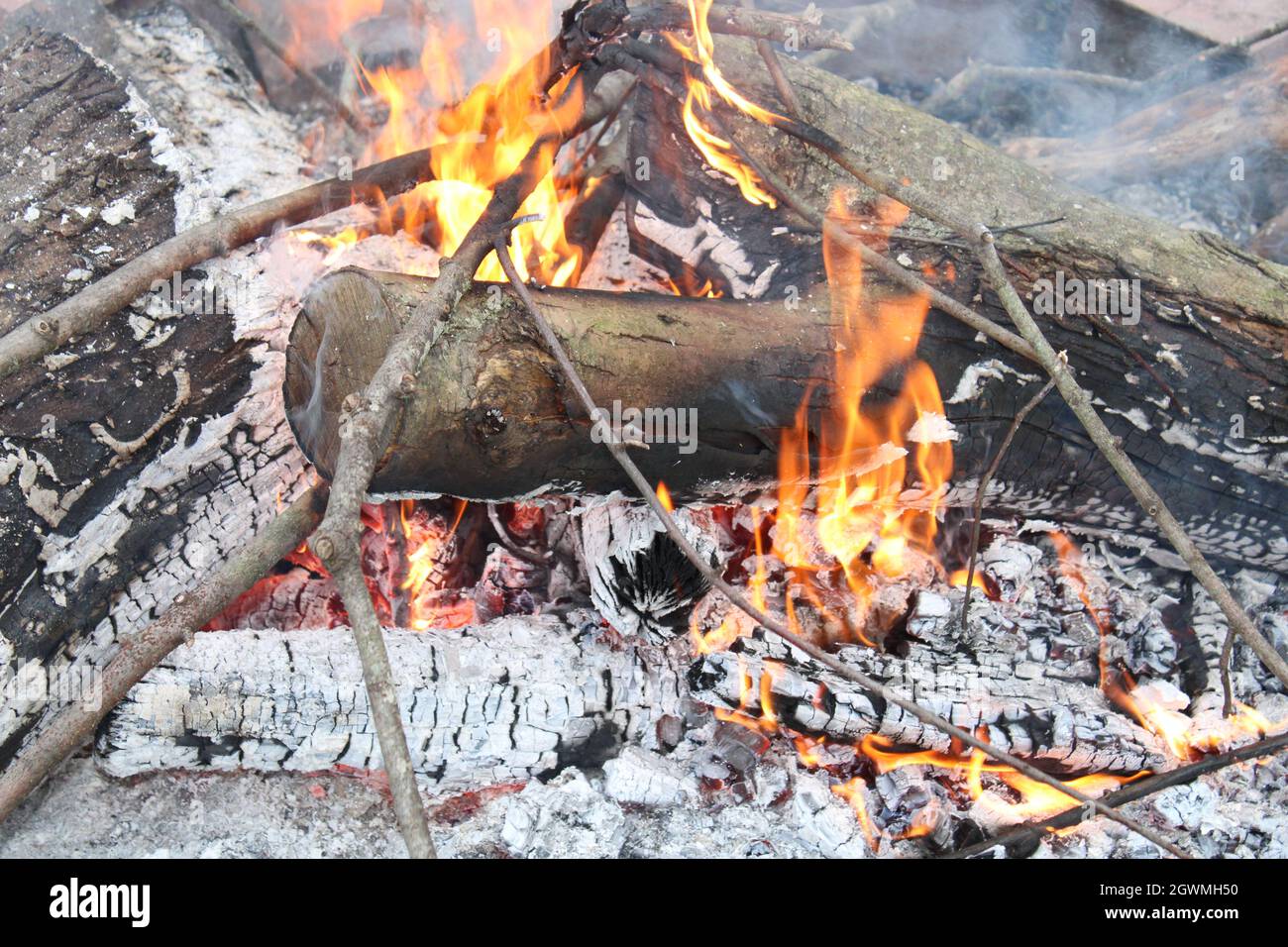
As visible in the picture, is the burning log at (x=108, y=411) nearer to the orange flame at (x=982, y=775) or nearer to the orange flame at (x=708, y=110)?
the orange flame at (x=708, y=110)

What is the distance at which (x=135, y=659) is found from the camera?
6.23 feet

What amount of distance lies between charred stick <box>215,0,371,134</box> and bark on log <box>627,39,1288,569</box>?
119 cm

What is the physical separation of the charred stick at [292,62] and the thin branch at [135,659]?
2.07 metres

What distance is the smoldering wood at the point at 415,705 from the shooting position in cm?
228

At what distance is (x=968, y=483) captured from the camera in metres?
2.65

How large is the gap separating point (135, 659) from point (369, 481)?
2.24 ft

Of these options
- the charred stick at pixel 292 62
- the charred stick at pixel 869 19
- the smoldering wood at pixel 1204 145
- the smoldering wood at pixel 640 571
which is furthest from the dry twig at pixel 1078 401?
the charred stick at pixel 869 19

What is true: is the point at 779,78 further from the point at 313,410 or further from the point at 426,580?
the point at 426,580

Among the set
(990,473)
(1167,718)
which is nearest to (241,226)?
(990,473)

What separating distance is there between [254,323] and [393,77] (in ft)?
5.01

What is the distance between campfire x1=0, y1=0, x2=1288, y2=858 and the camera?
86.0 inches

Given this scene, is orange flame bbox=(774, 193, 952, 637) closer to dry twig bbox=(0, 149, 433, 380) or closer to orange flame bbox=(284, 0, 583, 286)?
orange flame bbox=(284, 0, 583, 286)

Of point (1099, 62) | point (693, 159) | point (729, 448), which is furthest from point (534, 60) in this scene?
point (1099, 62)

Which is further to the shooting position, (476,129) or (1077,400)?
(476,129)
